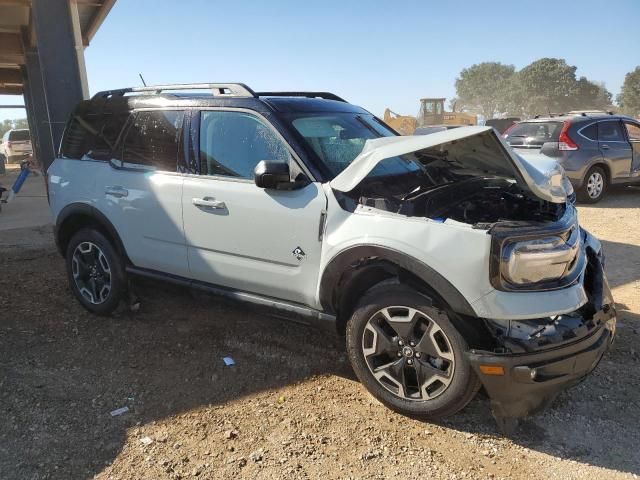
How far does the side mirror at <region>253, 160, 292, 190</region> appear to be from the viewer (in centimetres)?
301

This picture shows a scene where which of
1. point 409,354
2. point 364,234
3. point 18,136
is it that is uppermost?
point 18,136

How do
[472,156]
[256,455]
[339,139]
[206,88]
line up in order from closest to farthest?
1. [256,455]
2. [472,156]
3. [339,139]
4. [206,88]

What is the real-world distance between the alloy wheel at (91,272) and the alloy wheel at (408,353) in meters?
2.52

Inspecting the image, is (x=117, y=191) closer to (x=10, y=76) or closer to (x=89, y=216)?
(x=89, y=216)

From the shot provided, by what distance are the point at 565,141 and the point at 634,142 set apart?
71.2 inches

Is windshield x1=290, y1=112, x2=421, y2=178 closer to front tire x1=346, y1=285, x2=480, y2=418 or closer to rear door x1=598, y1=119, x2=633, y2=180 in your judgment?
front tire x1=346, y1=285, x2=480, y2=418

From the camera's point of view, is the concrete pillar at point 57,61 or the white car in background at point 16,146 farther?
the white car in background at point 16,146

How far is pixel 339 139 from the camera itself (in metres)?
3.58

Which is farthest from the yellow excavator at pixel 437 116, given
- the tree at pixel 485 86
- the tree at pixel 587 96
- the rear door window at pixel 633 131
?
the tree at pixel 485 86

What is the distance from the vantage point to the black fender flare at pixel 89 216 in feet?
13.7

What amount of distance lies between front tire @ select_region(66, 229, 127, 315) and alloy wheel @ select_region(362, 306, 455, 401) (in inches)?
93.4

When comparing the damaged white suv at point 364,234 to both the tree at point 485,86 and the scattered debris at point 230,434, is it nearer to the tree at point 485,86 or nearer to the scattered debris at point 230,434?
the scattered debris at point 230,434

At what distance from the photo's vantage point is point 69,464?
8.62 ft

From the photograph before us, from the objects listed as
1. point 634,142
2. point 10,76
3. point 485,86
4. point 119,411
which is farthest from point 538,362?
point 485,86
